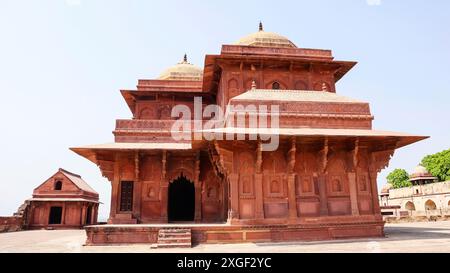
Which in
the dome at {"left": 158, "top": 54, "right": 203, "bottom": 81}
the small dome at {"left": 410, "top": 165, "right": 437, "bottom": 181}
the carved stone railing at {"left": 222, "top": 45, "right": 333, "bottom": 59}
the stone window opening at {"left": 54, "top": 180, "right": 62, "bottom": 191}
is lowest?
the stone window opening at {"left": 54, "top": 180, "right": 62, "bottom": 191}

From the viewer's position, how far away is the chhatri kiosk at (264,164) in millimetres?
10688

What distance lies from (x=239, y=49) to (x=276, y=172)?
22.5 feet

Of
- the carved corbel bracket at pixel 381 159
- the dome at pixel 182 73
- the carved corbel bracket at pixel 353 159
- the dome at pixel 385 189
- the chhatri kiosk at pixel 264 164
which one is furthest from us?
the dome at pixel 385 189

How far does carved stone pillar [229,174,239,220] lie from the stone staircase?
1.57 metres

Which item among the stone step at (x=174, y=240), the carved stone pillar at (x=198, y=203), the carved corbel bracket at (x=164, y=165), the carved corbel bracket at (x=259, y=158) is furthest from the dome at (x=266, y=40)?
the stone step at (x=174, y=240)

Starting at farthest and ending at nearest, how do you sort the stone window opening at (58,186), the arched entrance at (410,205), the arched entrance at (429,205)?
the arched entrance at (410,205)
the arched entrance at (429,205)
the stone window opening at (58,186)

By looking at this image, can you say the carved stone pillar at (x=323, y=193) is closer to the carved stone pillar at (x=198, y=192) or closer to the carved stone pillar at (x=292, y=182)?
the carved stone pillar at (x=292, y=182)

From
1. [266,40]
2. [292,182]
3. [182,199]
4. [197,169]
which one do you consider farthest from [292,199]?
[266,40]

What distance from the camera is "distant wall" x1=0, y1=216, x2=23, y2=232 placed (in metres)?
21.5

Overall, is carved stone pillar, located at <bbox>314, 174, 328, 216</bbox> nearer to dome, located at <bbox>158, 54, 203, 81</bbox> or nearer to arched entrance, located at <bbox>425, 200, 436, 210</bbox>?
dome, located at <bbox>158, 54, 203, 81</bbox>

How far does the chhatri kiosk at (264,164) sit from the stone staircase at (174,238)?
161 mm

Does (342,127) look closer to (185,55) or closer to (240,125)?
(240,125)

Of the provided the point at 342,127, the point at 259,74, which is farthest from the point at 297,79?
the point at 342,127

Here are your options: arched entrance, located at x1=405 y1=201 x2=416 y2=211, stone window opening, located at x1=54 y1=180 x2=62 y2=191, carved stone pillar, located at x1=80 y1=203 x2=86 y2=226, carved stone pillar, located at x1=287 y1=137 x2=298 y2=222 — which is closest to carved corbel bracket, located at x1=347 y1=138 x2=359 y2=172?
carved stone pillar, located at x1=287 y1=137 x2=298 y2=222
